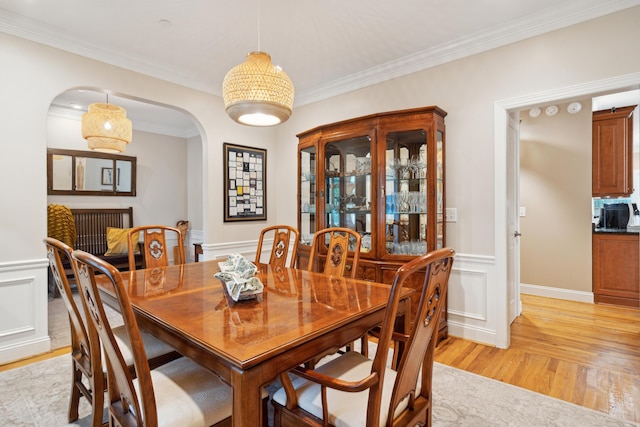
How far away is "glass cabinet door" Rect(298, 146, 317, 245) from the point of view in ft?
11.8

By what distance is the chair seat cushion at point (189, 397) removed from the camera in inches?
44.6

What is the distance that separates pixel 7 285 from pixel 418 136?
3534 millimetres

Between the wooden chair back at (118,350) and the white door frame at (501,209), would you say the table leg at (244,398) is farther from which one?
the white door frame at (501,209)

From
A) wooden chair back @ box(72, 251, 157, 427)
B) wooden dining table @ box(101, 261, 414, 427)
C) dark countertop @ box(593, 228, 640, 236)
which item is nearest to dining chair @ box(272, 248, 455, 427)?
wooden dining table @ box(101, 261, 414, 427)

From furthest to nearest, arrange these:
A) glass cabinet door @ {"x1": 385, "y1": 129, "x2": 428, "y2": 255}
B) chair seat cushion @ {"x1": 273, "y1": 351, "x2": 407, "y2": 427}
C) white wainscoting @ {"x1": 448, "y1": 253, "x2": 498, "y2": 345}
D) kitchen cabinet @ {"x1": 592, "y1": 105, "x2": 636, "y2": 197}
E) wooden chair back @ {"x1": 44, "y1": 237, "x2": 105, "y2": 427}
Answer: kitchen cabinet @ {"x1": 592, "y1": 105, "x2": 636, "y2": 197}
glass cabinet door @ {"x1": 385, "y1": 129, "x2": 428, "y2": 255}
white wainscoting @ {"x1": 448, "y1": 253, "x2": 498, "y2": 345}
wooden chair back @ {"x1": 44, "y1": 237, "x2": 105, "y2": 427}
chair seat cushion @ {"x1": 273, "y1": 351, "x2": 407, "y2": 427}

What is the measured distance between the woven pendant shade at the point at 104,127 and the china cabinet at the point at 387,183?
84.0 inches

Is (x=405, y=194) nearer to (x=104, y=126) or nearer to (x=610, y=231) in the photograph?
(x=610, y=231)

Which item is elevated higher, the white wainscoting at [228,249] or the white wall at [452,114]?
the white wall at [452,114]

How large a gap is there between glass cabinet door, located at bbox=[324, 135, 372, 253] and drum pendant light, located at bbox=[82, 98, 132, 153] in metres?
2.20

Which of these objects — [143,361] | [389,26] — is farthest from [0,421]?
[389,26]

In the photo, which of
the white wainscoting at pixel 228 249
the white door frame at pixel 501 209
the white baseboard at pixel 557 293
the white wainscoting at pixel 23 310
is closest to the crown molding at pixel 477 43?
the white door frame at pixel 501 209

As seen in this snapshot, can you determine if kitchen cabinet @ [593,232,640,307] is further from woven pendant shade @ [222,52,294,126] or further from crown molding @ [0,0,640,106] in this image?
woven pendant shade @ [222,52,294,126]

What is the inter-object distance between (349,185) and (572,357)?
234 cm

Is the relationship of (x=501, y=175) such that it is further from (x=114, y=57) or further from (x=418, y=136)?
(x=114, y=57)
